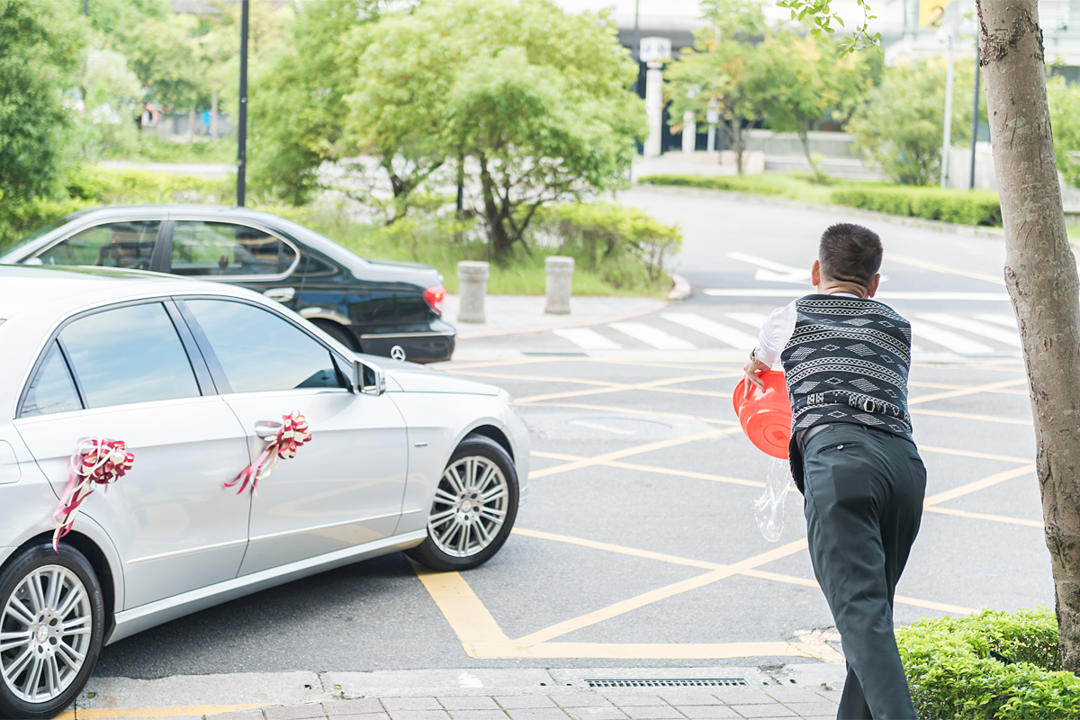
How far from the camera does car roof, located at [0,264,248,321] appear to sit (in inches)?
199

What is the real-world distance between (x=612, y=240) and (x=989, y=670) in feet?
61.9

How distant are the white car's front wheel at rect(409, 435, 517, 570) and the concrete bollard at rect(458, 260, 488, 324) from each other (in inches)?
433

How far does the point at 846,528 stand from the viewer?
12.9 feet

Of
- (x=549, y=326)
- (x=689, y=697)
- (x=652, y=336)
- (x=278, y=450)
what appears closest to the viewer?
(x=689, y=697)

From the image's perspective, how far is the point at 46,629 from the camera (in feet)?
15.3

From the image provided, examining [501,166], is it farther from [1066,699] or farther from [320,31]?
[1066,699]

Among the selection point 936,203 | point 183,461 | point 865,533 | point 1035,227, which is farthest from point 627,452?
point 936,203

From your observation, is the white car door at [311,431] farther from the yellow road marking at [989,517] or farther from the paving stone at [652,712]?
the yellow road marking at [989,517]

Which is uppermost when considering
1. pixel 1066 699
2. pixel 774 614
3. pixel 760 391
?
pixel 760 391

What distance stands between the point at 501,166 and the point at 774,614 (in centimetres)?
1607

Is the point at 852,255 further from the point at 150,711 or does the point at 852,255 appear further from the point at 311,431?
the point at 150,711


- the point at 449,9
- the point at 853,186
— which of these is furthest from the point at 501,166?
the point at 853,186

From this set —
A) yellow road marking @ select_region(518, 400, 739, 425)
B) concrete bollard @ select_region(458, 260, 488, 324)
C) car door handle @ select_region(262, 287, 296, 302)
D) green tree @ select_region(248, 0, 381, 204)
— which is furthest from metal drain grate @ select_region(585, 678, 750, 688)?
green tree @ select_region(248, 0, 381, 204)

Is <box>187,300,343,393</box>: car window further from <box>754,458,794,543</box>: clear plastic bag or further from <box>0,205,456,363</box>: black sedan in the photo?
<box>0,205,456,363</box>: black sedan
